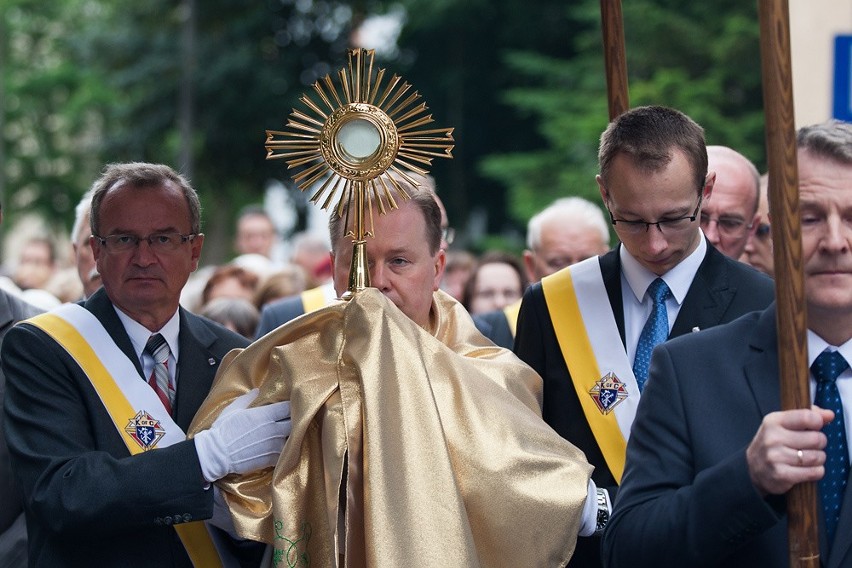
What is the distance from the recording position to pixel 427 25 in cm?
2464

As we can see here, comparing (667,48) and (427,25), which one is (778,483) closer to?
(667,48)

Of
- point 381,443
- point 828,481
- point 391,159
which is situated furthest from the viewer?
point 391,159

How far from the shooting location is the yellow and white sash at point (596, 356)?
427cm

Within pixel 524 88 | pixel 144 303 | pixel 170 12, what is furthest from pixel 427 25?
pixel 144 303

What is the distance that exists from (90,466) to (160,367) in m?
0.56

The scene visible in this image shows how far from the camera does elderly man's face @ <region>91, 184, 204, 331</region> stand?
177 inches

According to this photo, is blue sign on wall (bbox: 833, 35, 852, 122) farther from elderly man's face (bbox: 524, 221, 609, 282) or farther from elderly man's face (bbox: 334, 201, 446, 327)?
elderly man's face (bbox: 334, 201, 446, 327)

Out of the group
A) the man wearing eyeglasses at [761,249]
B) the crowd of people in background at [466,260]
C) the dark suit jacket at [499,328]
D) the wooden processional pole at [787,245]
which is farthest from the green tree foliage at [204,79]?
the wooden processional pole at [787,245]

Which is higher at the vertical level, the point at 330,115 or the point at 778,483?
the point at 330,115

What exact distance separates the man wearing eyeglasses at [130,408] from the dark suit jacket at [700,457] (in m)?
1.00

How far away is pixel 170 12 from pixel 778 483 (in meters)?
25.3

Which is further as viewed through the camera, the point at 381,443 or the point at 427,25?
the point at 427,25

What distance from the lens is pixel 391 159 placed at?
13.1 ft

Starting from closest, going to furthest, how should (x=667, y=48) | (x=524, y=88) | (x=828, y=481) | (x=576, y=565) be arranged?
1. (x=828, y=481)
2. (x=576, y=565)
3. (x=667, y=48)
4. (x=524, y=88)
